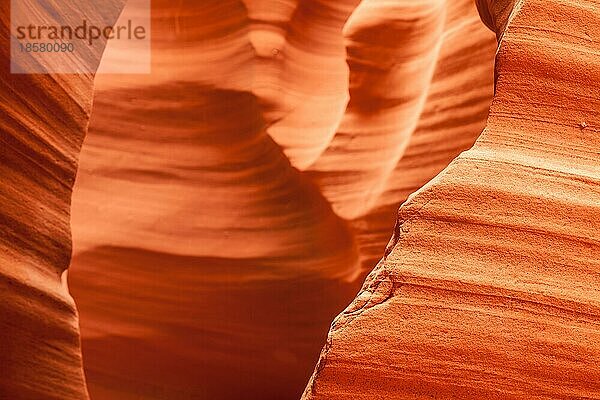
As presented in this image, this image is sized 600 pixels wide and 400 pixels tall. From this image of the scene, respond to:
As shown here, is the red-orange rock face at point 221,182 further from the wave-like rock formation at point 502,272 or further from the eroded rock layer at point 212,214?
the wave-like rock formation at point 502,272

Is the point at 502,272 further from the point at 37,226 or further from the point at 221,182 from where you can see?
the point at 221,182

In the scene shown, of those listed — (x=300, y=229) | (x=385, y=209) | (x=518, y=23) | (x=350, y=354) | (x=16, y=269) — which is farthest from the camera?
(x=300, y=229)

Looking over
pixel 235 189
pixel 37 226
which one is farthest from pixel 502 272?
pixel 235 189

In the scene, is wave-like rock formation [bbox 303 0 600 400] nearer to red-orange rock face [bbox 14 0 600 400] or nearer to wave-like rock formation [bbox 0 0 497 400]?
red-orange rock face [bbox 14 0 600 400]

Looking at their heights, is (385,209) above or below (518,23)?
below

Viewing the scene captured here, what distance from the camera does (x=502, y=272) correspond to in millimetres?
841

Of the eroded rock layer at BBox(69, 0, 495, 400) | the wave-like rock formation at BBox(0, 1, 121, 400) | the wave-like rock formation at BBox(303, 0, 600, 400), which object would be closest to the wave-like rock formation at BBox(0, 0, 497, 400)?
the eroded rock layer at BBox(69, 0, 495, 400)

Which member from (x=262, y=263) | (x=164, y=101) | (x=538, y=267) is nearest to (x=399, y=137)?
(x=262, y=263)

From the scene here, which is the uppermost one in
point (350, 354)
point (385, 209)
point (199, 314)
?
point (350, 354)

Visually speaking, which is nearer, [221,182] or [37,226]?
[37,226]

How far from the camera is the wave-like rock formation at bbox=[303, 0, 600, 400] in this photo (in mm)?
816

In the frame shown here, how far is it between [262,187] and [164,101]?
40cm

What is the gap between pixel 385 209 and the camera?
1.93 meters

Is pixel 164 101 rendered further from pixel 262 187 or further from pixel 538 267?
pixel 538 267
